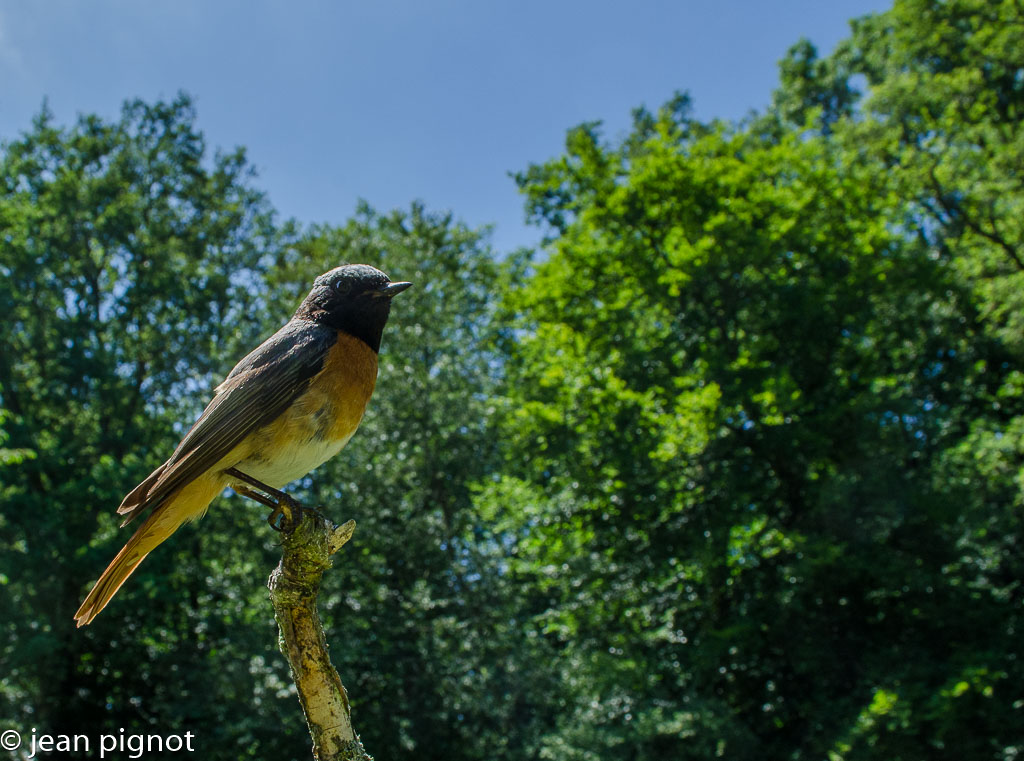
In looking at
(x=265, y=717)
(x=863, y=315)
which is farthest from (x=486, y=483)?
(x=863, y=315)

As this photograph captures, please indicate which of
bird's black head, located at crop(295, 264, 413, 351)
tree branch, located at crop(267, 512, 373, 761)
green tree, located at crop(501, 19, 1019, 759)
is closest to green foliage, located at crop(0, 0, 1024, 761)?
green tree, located at crop(501, 19, 1019, 759)

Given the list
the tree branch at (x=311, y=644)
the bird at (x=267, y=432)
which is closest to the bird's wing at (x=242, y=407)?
the bird at (x=267, y=432)

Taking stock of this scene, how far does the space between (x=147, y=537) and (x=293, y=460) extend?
0.59 metres

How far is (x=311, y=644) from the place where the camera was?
2555mm

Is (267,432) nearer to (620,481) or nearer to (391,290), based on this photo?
(391,290)

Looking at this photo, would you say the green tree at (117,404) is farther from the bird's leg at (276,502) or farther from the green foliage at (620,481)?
the bird's leg at (276,502)

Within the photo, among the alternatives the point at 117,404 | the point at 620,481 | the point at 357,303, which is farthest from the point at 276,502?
the point at 117,404

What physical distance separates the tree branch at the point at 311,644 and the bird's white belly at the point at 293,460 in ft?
1.26

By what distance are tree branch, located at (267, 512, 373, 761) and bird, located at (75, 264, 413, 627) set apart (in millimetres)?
164

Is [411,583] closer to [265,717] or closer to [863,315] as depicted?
[265,717]

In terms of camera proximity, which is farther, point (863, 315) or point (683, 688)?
point (863, 315)

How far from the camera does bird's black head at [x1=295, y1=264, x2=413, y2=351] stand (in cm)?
319

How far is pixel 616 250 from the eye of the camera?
1188cm

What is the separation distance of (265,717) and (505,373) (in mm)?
6299
